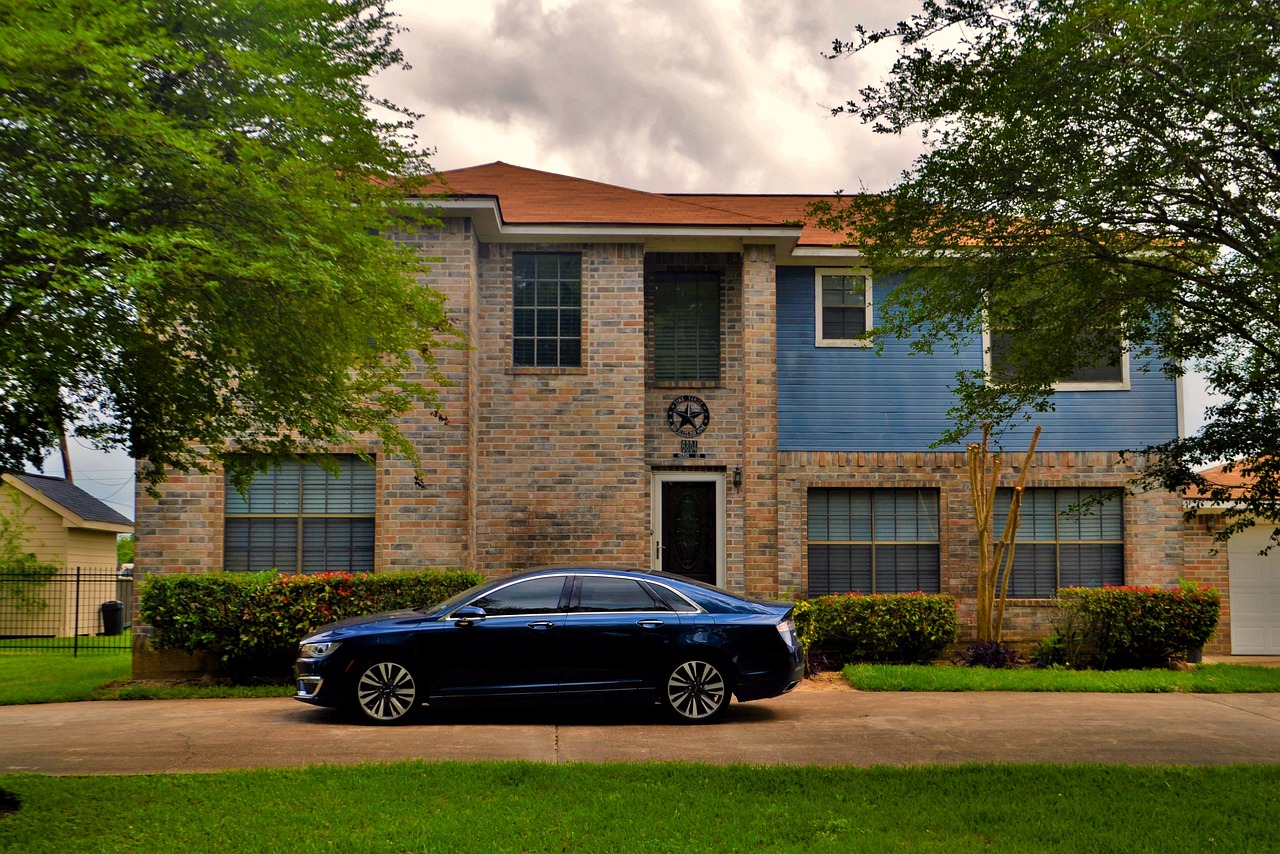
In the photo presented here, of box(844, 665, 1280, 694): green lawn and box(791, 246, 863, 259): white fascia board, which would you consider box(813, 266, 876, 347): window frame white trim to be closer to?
box(791, 246, 863, 259): white fascia board

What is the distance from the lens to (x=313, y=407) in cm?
882

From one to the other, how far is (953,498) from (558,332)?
20.7 ft

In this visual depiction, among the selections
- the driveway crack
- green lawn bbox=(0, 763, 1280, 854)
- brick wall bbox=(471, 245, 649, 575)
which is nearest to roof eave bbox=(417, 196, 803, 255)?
brick wall bbox=(471, 245, 649, 575)

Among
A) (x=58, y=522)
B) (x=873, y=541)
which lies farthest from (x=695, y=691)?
(x=58, y=522)

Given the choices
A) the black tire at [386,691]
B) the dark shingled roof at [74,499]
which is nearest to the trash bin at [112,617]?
the dark shingled roof at [74,499]

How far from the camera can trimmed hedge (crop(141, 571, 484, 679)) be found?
1246 centimetres

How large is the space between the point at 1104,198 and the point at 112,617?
2362 centimetres

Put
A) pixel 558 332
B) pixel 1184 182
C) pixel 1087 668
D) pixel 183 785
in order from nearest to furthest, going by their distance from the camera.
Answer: pixel 183 785
pixel 1184 182
pixel 1087 668
pixel 558 332

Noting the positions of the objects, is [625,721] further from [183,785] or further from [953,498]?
[953,498]

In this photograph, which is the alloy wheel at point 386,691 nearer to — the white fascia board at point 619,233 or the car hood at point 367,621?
the car hood at point 367,621

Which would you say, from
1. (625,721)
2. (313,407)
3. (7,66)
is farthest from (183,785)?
(7,66)

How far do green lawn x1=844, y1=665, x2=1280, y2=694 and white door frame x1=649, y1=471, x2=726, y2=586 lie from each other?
279cm

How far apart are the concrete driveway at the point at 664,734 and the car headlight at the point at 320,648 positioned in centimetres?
65

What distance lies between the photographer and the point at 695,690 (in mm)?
9742
